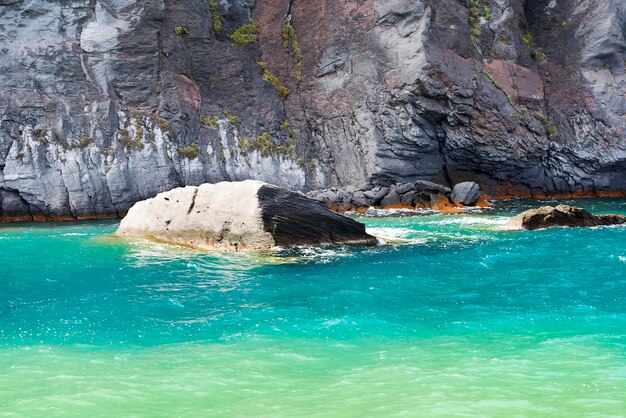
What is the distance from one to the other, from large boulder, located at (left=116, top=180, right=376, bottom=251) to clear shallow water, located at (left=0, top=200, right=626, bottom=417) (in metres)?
1.62

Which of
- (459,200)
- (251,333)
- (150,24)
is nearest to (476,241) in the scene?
(251,333)

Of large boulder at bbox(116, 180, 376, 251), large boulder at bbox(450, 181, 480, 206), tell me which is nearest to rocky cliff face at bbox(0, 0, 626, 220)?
large boulder at bbox(450, 181, 480, 206)

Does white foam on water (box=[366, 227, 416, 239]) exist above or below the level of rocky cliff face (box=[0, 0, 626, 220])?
below

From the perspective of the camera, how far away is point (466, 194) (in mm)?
32312

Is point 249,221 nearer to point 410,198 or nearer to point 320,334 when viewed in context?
point 320,334

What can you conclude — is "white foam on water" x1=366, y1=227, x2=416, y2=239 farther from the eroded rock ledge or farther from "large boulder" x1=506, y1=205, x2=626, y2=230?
the eroded rock ledge

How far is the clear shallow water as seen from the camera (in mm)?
5305

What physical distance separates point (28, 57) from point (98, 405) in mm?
34059

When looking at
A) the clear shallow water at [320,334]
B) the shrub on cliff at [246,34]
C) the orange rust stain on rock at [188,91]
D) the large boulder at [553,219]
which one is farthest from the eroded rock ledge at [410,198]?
the clear shallow water at [320,334]

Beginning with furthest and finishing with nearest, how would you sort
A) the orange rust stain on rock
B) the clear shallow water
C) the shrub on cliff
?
1. the shrub on cliff
2. the orange rust stain on rock
3. the clear shallow water

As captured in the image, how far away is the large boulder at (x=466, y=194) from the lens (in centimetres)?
3222

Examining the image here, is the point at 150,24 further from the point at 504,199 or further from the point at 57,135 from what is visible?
the point at 504,199

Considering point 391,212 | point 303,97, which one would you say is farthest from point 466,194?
point 303,97

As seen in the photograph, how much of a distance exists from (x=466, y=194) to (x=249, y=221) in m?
19.3
